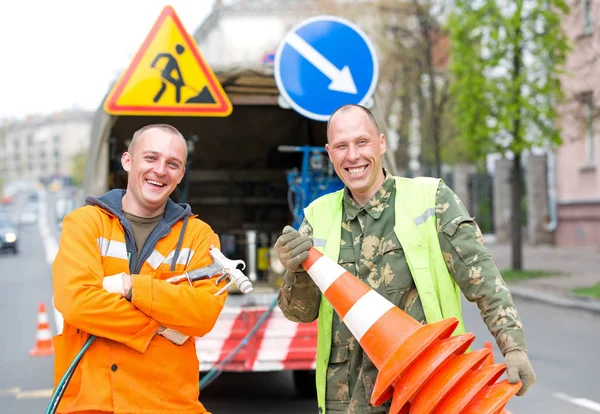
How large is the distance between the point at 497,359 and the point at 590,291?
6184 millimetres

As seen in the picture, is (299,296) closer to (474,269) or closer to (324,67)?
(474,269)

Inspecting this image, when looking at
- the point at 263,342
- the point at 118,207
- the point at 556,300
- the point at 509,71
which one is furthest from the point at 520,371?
the point at 509,71

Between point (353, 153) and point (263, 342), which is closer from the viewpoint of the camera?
point (353, 153)

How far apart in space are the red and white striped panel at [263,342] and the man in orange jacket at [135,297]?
111 inches

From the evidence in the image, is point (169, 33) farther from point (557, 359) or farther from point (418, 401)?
point (557, 359)

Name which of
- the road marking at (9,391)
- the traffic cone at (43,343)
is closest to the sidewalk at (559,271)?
the traffic cone at (43,343)

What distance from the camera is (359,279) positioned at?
10.4ft

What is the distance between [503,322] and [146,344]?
1301 millimetres

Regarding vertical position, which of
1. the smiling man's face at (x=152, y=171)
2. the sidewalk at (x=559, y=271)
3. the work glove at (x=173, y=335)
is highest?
the smiling man's face at (x=152, y=171)

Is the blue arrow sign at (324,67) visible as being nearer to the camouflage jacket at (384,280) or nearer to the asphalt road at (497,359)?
the asphalt road at (497,359)

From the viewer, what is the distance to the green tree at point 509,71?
17.1 meters

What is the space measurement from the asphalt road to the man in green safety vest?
4213mm

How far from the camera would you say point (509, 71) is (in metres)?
17.5

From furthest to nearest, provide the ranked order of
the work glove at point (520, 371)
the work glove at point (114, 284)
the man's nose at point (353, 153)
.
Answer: the man's nose at point (353, 153)
the work glove at point (114, 284)
the work glove at point (520, 371)
